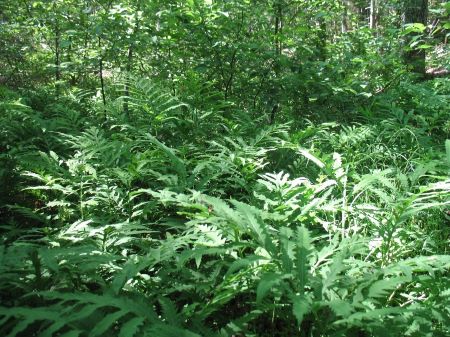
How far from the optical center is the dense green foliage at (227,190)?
1.75m

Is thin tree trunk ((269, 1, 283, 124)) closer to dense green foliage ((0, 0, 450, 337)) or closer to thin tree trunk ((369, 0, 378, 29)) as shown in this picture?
dense green foliage ((0, 0, 450, 337))

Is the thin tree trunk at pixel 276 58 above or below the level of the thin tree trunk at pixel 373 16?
below

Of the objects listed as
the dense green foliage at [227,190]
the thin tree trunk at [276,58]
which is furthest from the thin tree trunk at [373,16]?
the thin tree trunk at [276,58]

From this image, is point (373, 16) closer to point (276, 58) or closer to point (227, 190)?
point (276, 58)

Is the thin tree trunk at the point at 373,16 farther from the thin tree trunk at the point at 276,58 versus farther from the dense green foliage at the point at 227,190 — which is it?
the thin tree trunk at the point at 276,58

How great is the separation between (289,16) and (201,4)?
1.62 m

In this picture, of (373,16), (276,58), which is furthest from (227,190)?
(373,16)

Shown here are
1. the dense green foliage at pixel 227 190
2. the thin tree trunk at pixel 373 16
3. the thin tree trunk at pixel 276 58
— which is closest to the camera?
the dense green foliage at pixel 227 190

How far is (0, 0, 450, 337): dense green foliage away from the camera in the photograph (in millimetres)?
1745

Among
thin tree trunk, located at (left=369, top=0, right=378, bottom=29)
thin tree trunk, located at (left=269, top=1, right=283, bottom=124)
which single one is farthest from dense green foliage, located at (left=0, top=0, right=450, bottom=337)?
thin tree trunk, located at (left=369, top=0, right=378, bottom=29)

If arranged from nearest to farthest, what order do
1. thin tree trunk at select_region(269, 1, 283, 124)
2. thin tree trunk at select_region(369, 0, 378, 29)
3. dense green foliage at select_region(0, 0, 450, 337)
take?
dense green foliage at select_region(0, 0, 450, 337)
thin tree trunk at select_region(269, 1, 283, 124)
thin tree trunk at select_region(369, 0, 378, 29)

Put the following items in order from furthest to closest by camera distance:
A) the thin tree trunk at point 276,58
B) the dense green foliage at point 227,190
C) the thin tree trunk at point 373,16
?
the thin tree trunk at point 373,16 → the thin tree trunk at point 276,58 → the dense green foliage at point 227,190

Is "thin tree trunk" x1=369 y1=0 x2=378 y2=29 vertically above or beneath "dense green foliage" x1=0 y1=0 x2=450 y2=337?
above

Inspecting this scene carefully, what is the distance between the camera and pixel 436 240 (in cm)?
250
